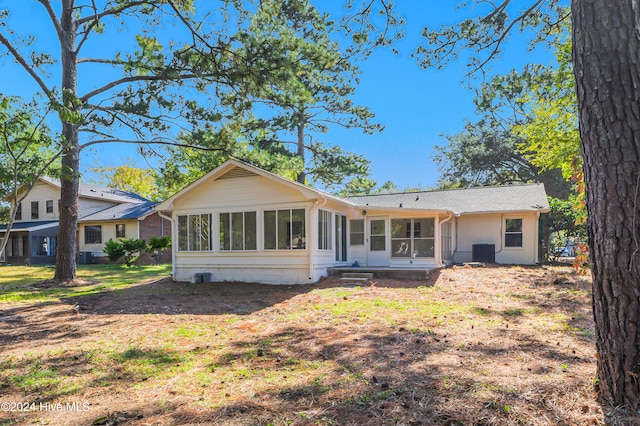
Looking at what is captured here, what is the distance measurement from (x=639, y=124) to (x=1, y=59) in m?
15.8

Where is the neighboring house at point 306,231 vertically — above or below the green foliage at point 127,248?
above

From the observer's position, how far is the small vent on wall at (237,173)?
12.5 m

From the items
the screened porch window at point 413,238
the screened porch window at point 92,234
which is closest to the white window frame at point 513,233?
the screened porch window at point 413,238

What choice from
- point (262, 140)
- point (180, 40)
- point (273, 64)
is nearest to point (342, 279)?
point (273, 64)

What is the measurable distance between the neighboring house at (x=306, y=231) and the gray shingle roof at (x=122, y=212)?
1257 centimetres

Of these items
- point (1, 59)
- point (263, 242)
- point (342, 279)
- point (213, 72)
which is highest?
point (1, 59)

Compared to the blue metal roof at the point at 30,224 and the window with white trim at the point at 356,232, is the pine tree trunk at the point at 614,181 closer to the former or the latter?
the window with white trim at the point at 356,232

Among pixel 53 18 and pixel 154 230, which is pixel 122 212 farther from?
pixel 53 18

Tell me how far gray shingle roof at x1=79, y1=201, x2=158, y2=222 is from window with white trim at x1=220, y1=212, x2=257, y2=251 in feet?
43.4

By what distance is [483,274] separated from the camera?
12.5 m

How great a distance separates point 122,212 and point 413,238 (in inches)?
→ 810

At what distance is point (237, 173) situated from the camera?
41.5 feet

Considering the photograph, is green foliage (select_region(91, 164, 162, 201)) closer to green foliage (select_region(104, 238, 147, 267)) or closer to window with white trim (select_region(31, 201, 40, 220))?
window with white trim (select_region(31, 201, 40, 220))

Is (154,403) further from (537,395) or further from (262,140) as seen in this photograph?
(262,140)
